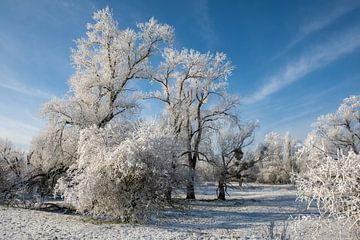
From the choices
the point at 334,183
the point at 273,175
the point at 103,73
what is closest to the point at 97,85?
the point at 103,73

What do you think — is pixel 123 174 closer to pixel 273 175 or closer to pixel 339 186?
pixel 339 186

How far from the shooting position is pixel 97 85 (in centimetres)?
2262

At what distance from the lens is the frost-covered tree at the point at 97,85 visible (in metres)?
21.8

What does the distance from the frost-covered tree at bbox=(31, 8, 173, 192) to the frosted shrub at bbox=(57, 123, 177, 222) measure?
250 inches

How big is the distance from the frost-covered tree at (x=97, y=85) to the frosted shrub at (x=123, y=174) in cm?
635

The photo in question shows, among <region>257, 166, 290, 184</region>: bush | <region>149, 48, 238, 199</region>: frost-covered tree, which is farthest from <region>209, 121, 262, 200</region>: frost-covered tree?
<region>257, 166, 290, 184</region>: bush

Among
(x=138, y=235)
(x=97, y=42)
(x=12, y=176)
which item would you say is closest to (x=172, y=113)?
(x=97, y=42)

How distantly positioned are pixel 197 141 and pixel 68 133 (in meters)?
11.8

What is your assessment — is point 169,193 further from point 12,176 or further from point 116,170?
point 12,176

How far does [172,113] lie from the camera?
28984 mm

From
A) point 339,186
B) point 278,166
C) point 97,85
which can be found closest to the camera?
point 339,186

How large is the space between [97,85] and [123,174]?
9621mm

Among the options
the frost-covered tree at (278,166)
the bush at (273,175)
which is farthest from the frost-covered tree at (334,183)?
the bush at (273,175)

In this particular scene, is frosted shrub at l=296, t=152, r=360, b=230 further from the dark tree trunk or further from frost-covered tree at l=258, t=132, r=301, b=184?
frost-covered tree at l=258, t=132, r=301, b=184
